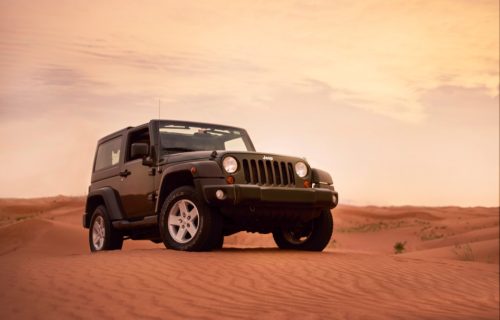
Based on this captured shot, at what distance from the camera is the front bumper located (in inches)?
338

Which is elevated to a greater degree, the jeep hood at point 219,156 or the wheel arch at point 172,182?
the jeep hood at point 219,156

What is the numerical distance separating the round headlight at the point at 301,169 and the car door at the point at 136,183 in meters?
2.18

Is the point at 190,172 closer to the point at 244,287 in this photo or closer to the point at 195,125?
the point at 195,125

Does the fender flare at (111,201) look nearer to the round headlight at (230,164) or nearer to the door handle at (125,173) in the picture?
the door handle at (125,173)

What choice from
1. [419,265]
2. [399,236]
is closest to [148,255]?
[419,265]

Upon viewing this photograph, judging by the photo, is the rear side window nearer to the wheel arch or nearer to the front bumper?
the wheel arch

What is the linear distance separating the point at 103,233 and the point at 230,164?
367cm

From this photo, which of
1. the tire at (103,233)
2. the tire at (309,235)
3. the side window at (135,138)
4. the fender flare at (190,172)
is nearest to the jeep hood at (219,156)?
the fender flare at (190,172)

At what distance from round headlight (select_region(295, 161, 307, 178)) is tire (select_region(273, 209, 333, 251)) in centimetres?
82

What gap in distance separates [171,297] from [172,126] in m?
4.89

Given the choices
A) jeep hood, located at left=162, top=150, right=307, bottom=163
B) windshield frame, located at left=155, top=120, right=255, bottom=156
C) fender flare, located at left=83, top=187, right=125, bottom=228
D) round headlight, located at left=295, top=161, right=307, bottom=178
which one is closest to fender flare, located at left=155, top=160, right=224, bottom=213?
jeep hood, located at left=162, top=150, right=307, bottom=163

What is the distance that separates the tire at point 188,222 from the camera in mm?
8664

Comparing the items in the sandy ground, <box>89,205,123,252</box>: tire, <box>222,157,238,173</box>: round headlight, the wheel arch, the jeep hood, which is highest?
the jeep hood

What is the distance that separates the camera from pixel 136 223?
10.3 meters
